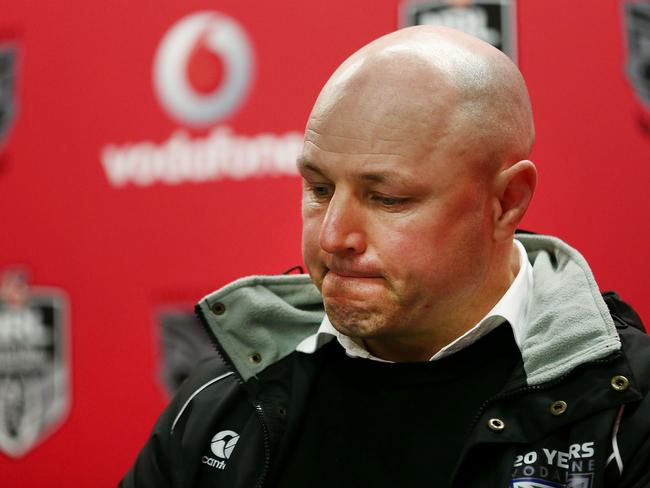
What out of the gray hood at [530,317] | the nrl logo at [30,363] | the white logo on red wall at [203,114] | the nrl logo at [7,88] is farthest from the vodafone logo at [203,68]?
the gray hood at [530,317]

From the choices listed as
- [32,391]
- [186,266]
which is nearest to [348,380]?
[186,266]

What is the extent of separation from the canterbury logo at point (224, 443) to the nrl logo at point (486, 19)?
788 millimetres

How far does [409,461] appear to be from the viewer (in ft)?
3.70

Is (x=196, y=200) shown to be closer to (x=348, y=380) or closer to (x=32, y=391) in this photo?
(x=32, y=391)

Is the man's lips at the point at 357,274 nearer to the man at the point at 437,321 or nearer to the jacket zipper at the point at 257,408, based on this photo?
the man at the point at 437,321

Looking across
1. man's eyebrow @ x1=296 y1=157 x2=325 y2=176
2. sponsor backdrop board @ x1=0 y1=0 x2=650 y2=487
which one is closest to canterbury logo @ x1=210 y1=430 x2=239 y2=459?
man's eyebrow @ x1=296 y1=157 x2=325 y2=176

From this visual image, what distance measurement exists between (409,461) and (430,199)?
0.32 meters

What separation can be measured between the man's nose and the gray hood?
0.24 metres

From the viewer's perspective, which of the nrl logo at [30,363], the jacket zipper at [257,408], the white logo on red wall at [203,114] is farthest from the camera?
the nrl logo at [30,363]

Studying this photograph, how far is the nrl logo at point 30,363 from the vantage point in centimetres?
198

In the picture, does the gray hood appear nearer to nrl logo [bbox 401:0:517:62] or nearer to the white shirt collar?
the white shirt collar

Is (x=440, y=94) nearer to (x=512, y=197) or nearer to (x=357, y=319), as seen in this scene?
(x=512, y=197)

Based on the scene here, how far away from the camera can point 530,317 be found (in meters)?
1.16

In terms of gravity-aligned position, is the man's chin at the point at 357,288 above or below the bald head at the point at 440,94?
below
